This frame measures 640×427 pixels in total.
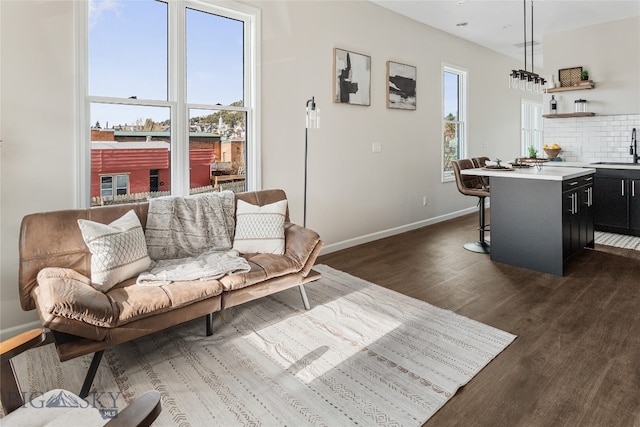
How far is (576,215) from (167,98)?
421cm

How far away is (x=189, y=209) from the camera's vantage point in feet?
10.1

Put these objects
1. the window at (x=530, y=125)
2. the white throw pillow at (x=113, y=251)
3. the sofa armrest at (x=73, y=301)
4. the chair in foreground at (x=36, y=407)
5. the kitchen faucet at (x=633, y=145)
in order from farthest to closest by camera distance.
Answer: the window at (x=530, y=125)
the kitchen faucet at (x=633, y=145)
the white throw pillow at (x=113, y=251)
the sofa armrest at (x=73, y=301)
the chair in foreground at (x=36, y=407)

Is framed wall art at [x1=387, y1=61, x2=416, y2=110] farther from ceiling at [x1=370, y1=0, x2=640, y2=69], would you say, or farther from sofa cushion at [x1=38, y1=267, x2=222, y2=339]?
sofa cushion at [x1=38, y1=267, x2=222, y2=339]

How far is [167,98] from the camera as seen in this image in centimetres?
338

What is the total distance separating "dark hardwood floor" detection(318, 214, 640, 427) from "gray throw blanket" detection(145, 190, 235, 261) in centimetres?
148

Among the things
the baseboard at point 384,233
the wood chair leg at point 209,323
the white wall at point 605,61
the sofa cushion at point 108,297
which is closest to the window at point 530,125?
the white wall at point 605,61

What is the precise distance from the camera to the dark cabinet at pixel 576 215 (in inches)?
148

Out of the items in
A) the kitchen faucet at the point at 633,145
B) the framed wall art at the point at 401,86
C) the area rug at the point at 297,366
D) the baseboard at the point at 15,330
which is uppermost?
the framed wall art at the point at 401,86

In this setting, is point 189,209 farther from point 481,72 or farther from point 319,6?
point 481,72

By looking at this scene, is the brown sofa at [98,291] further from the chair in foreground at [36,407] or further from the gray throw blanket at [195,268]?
the chair in foreground at [36,407]

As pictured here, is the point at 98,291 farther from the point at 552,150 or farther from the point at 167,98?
the point at 552,150

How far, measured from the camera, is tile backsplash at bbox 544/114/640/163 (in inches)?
225

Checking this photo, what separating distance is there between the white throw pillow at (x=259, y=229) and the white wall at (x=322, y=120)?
85 centimetres

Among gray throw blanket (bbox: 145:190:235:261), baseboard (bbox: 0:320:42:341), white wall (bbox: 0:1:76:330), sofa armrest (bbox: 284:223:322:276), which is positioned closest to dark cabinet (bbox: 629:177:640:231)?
sofa armrest (bbox: 284:223:322:276)
